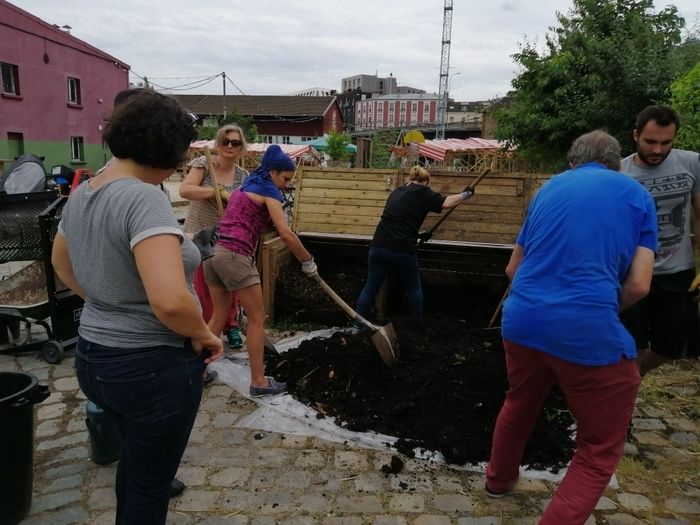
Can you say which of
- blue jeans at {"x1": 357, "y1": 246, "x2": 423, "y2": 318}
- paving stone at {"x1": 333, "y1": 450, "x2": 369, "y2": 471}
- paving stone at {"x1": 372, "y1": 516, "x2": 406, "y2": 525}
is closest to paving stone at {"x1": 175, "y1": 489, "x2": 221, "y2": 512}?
paving stone at {"x1": 333, "y1": 450, "x2": 369, "y2": 471}

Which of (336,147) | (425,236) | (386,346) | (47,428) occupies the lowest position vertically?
(47,428)

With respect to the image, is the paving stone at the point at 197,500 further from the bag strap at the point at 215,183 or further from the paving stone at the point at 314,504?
the bag strap at the point at 215,183

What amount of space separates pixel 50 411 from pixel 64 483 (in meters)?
0.96

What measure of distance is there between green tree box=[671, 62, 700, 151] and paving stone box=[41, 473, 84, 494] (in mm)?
5098

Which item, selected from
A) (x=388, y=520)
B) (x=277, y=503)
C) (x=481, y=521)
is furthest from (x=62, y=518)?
(x=481, y=521)

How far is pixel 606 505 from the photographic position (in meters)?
2.74

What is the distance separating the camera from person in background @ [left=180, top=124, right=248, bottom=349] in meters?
4.23

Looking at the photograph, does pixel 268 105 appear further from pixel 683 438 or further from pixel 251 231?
pixel 683 438

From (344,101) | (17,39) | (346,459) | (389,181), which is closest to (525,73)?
(389,181)

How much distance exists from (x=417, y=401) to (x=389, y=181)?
336cm

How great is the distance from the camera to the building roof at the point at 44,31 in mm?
21828

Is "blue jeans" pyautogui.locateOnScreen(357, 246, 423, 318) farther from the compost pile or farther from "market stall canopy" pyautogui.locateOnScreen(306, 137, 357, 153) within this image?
"market stall canopy" pyautogui.locateOnScreen(306, 137, 357, 153)

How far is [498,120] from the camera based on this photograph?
1148cm

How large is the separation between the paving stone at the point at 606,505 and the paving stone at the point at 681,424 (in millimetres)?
1151
